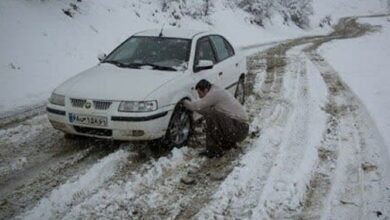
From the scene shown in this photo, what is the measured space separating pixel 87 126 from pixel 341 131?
13.9 feet

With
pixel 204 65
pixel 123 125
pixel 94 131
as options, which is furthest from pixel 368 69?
pixel 94 131

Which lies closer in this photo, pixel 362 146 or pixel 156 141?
pixel 156 141

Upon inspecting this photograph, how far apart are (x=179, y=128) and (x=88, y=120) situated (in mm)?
1351

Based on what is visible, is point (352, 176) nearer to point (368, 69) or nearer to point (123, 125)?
point (123, 125)

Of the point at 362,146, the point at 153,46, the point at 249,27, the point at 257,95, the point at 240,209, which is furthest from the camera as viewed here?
the point at 249,27

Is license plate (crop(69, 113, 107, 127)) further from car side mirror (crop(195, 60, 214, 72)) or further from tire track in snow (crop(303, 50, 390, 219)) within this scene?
tire track in snow (crop(303, 50, 390, 219))

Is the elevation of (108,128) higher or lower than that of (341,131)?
higher

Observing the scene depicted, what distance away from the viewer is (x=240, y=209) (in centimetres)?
480

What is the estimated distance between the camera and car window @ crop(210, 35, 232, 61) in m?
8.02

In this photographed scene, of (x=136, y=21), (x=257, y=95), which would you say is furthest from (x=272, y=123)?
(x=136, y=21)

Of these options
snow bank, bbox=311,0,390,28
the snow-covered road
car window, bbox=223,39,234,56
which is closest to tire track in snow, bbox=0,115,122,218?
the snow-covered road

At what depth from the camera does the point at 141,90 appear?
19.7 feet

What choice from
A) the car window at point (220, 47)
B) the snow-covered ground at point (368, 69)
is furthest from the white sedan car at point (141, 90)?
the snow-covered ground at point (368, 69)

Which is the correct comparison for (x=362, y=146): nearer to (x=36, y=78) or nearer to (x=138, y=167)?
(x=138, y=167)
